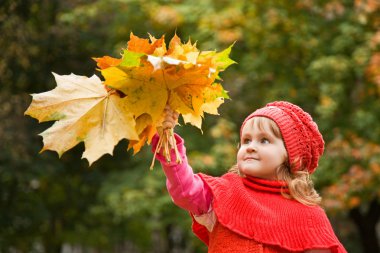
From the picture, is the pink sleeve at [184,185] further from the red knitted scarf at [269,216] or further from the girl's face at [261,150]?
the girl's face at [261,150]

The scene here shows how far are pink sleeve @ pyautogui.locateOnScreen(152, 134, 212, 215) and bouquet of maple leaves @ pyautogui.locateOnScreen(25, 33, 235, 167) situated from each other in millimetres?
101

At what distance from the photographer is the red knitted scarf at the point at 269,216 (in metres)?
2.68

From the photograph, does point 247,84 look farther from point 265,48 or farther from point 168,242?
point 168,242

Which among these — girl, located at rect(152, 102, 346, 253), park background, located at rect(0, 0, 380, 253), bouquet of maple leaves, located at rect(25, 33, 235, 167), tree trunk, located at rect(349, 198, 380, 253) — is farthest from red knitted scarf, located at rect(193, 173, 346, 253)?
tree trunk, located at rect(349, 198, 380, 253)

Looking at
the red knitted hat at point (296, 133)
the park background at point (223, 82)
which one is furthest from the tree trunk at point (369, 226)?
the red knitted hat at point (296, 133)

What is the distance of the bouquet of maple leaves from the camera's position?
7.60 ft

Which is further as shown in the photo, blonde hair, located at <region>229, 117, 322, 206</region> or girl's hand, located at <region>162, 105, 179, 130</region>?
blonde hair, located at <region>229, 117, 322, 206</region>

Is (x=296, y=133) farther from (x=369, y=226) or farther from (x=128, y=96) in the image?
(x=369, y=226)

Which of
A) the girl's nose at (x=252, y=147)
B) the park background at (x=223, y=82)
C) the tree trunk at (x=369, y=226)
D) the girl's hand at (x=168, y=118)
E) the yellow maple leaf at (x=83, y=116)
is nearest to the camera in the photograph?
the yellow maple leaf at (x=83, y=116)

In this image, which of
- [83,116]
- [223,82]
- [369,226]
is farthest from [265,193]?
[369,226]

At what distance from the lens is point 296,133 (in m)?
2.89

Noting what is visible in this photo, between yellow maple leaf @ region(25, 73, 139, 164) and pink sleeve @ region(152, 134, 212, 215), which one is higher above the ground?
yellow maple leaf @ region(25, 73, 139, 164)

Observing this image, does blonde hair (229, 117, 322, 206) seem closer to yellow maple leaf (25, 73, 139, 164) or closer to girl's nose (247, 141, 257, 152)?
girl's nose (247, 141, 257, 152)

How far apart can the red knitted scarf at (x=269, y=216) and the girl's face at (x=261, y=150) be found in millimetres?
53
